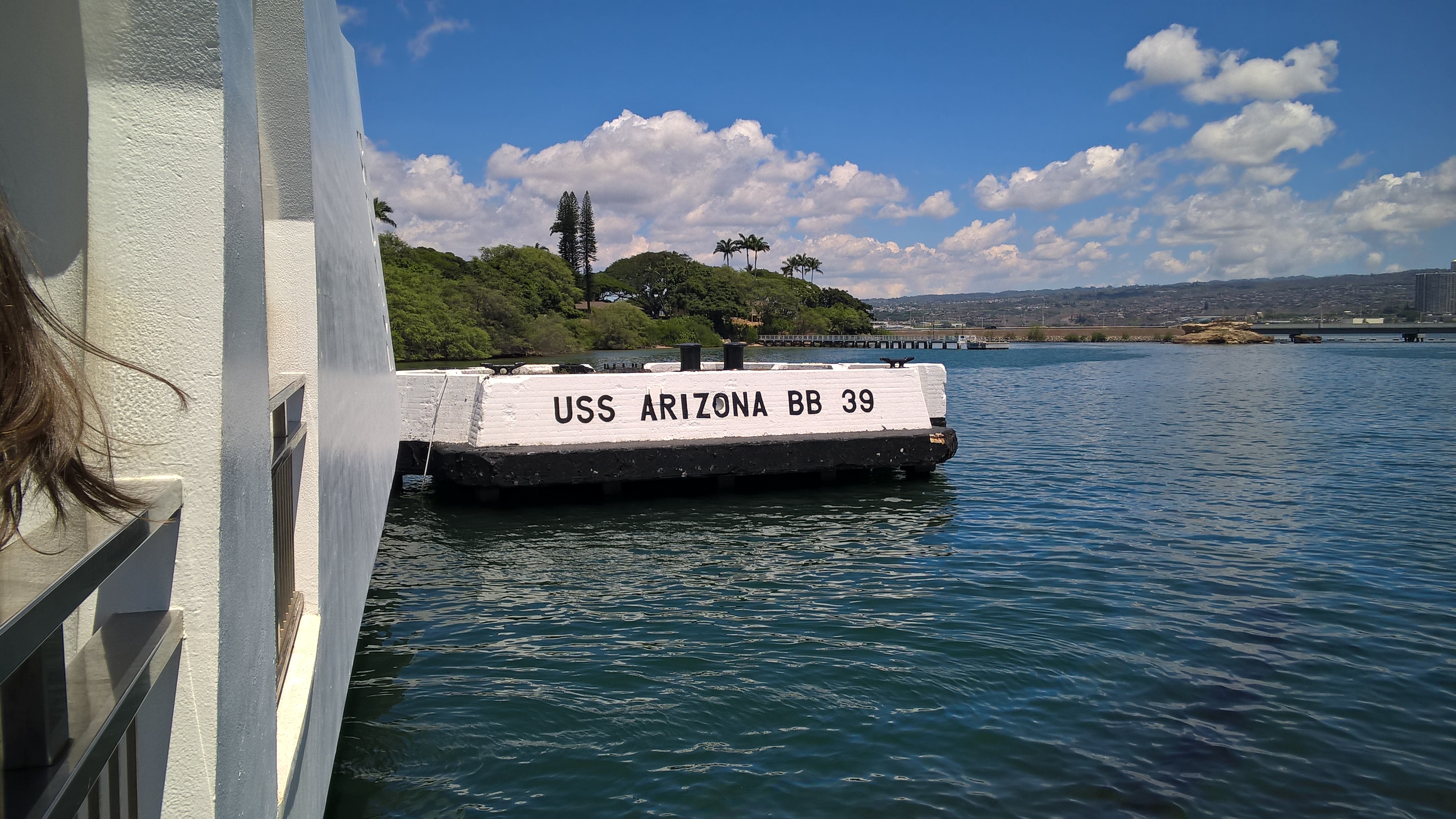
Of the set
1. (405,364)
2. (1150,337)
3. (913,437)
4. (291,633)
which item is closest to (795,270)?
(1150,337)

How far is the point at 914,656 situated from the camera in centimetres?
681

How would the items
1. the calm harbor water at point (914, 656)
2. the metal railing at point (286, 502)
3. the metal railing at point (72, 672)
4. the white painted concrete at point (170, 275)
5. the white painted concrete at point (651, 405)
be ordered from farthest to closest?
the white painted concrete at point (651, 405) < the calm harbor water at point (914, 656) < the metal railing at point (286, 502) < the white painted concrete at point (170, 275) < the metal railing at point (72, 672)

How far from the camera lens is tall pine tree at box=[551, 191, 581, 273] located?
9969 cm

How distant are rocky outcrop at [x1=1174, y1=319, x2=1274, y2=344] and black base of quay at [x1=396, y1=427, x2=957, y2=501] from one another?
141 m

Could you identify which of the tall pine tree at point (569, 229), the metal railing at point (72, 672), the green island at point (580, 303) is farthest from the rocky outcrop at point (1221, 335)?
the metal railing at point (72, 672)

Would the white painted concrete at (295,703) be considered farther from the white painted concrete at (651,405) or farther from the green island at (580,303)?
the green island at (580,303)

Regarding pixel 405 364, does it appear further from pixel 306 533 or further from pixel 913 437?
pixel 306 533

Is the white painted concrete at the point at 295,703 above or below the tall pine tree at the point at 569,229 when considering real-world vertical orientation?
below

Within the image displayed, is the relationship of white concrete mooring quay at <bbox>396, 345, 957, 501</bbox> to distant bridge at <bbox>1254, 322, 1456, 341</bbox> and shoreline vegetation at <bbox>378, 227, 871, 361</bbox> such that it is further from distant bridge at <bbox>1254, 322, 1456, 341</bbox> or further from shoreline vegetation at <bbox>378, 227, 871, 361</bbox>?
distant bridge at <bbox>1254, 322, 1456, 341</bbox>

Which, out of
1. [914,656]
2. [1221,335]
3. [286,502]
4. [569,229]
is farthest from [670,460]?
[1221,335]

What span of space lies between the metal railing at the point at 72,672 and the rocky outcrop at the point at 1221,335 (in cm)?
15255

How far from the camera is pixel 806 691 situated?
6.11 meters

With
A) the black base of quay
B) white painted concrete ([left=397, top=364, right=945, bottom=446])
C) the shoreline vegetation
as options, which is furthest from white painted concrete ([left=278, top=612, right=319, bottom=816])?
the shoreline vegetation

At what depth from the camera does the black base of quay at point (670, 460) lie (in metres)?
11.1
